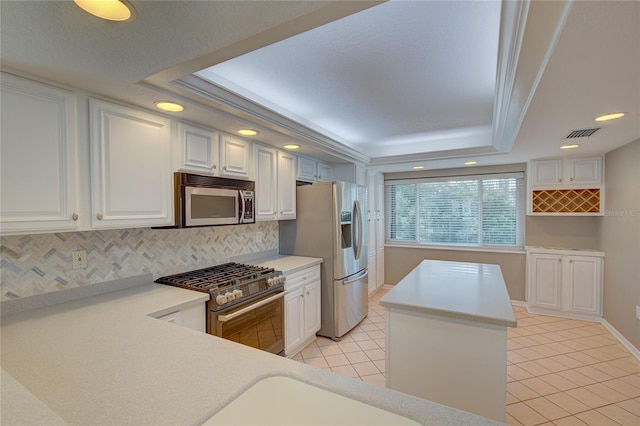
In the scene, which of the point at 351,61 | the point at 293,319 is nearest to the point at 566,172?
the point at 351,61

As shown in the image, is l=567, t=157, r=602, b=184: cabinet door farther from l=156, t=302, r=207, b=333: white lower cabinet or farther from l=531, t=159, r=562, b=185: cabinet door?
l=156, t=302, r=207, b=333: white lower cabinet

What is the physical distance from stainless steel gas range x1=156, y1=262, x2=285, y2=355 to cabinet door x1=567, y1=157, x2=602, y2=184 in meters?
4.03

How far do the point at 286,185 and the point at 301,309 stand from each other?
1336 mm

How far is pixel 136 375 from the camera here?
945 millimetres

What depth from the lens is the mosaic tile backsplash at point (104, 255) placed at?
1.59 metres

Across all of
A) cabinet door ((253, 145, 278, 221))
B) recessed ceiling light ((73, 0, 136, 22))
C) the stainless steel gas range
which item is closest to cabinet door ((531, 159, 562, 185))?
cabinet door ((253, 145, 278, 221))

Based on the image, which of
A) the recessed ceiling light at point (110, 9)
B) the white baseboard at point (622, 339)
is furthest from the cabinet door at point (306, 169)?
the white baseboard at point (622, 339)

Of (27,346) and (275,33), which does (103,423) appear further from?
(275,33)

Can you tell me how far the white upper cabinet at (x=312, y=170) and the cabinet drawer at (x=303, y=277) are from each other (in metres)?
1.11

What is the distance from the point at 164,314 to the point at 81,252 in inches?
27.8

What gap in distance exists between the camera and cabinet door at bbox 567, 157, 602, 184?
367 centimetres

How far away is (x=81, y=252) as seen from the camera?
5.99 ft

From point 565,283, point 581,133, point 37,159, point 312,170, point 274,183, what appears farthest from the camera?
point 565,283

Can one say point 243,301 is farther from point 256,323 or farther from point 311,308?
point 311,308
